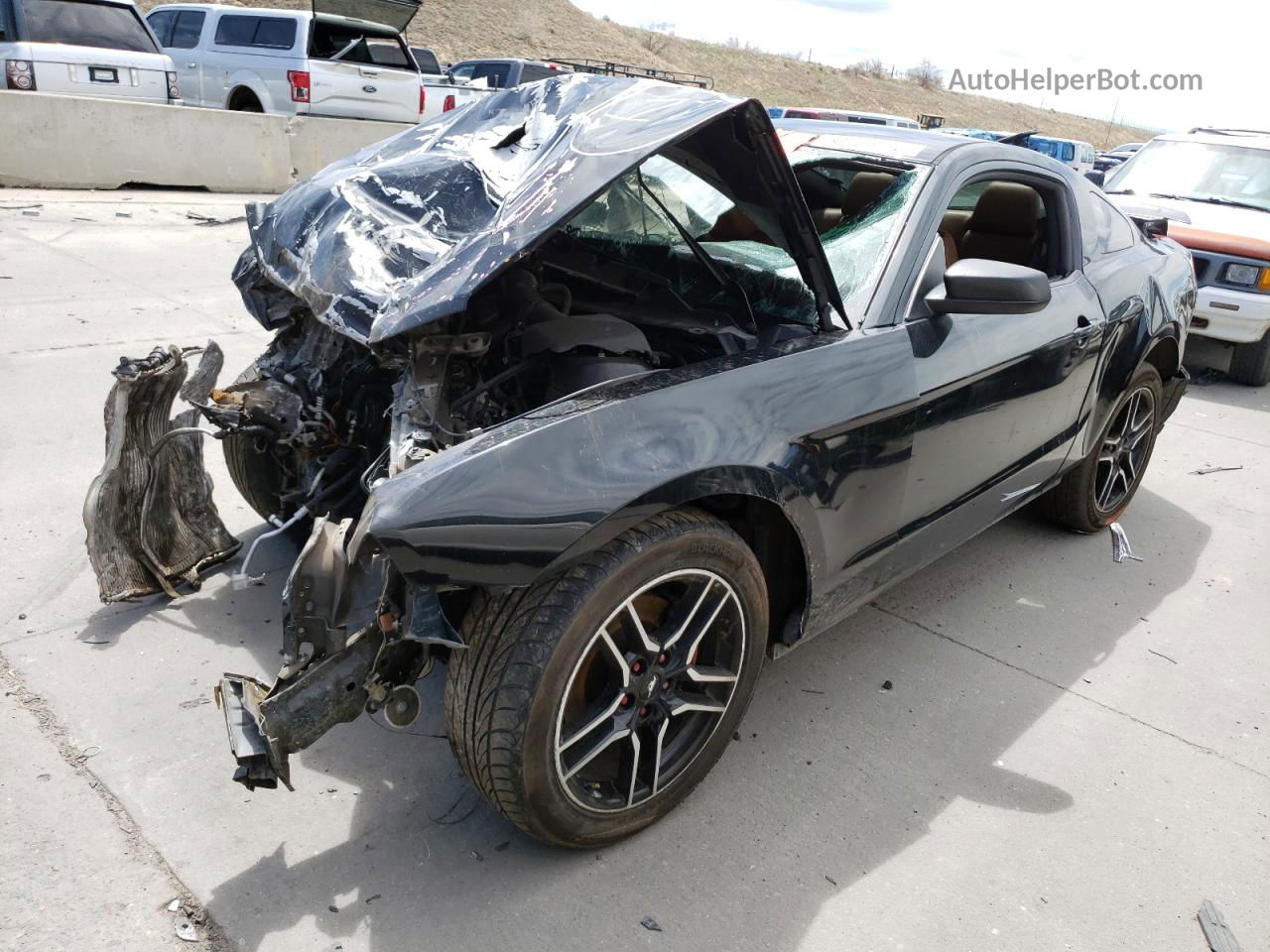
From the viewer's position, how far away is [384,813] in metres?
2.39

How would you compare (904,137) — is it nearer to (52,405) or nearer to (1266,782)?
(1266,782)

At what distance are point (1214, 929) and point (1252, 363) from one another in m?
6.76

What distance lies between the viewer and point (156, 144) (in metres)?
10.3

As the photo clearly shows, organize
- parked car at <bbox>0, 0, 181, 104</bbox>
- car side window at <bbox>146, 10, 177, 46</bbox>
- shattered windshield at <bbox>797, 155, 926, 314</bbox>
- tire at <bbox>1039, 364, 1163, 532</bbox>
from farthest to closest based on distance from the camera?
car side window at <bbox>146, 10, 177, 46</bbox>
parked car at <bbox>0, 0, 181, 104</bbox>
tire at <bbox>1039, 364, 1163, 532</bbox>
shattered windshield at <bbox>797, 155, 926, 314</bbox>

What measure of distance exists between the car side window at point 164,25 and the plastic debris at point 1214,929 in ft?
51.5

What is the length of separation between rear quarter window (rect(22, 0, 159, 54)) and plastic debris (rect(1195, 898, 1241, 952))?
11912 millimetres

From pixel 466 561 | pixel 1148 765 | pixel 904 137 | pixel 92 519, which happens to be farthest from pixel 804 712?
pixel 92 519

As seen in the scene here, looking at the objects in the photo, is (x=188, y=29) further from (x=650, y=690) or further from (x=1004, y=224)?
(x=650, y=690)

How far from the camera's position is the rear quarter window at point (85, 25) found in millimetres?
10016

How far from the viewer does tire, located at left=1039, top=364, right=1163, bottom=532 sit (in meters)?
4.15

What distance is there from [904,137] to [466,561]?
2278 mm

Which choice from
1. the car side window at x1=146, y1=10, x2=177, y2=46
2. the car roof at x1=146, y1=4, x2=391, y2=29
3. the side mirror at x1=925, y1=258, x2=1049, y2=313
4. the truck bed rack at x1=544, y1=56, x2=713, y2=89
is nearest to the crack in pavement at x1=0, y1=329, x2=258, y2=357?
the side mirror at x1=925, y1=258, x2=1049, y2=313

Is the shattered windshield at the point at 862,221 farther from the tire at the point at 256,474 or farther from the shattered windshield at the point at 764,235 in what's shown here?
the tire at the point at 256,474

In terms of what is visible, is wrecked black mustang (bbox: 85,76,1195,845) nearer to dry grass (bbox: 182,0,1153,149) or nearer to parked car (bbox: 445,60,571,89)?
parked car (bbox: 445,60,571,89)
